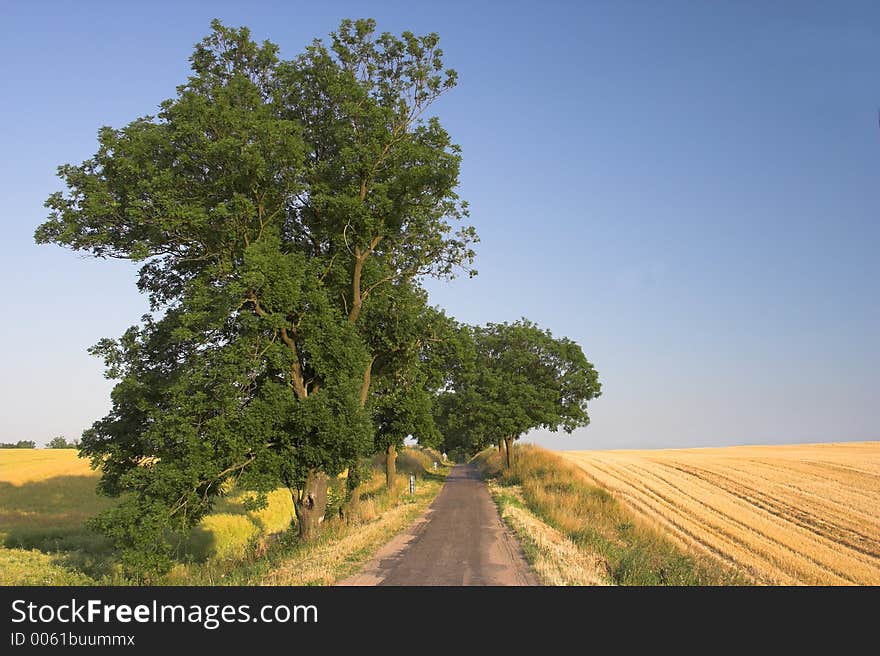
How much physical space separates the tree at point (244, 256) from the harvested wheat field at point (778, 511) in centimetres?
1462

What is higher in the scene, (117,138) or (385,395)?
(117,138)

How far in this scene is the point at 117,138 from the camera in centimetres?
1678

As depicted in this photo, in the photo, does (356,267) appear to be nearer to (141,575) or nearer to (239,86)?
(239,86)

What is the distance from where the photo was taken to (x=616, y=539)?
18609mm

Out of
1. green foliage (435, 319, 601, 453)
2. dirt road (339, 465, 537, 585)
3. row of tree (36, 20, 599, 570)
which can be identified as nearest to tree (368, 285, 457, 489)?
row of tree (36, 20, 599, 570)

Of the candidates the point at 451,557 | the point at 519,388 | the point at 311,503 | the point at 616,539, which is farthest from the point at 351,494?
the point at 519,388

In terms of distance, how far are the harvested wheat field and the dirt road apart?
782 centimetres

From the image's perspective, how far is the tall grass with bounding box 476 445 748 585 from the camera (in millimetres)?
12673

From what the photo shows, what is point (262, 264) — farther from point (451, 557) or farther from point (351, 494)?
point (351, 494)
